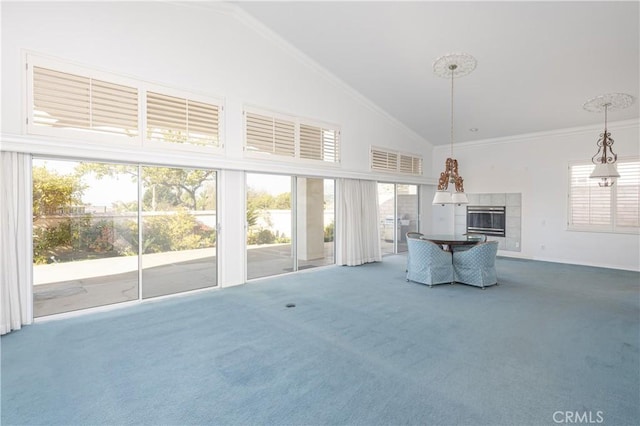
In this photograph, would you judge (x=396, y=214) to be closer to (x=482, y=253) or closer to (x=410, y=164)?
(x=410, y=164)

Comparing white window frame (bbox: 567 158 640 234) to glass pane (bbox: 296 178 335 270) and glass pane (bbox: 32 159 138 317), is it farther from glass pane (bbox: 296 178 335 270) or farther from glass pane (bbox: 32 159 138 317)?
glass pane (bbox: 32 159 138 317)

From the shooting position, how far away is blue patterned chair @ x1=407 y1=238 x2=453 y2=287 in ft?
19.0

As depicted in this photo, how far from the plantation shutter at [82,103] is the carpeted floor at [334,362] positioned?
8.20 ft

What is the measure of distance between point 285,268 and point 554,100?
6298 millimetres

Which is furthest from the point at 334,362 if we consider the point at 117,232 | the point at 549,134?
the point at 549,134

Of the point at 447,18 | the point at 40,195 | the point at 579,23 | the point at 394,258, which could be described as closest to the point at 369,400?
the point at 40,195

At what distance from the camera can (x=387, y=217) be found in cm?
938

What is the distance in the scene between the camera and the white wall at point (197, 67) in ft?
12.7

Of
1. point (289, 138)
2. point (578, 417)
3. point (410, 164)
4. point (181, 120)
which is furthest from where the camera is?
point (410, 164)

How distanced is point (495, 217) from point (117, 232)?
889cm

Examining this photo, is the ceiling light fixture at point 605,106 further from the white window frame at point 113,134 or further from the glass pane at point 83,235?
the glass pane at point 83,235

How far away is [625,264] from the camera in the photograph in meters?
7.12

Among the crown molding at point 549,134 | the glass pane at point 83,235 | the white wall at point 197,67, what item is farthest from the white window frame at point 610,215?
the glass pane at point 83,235

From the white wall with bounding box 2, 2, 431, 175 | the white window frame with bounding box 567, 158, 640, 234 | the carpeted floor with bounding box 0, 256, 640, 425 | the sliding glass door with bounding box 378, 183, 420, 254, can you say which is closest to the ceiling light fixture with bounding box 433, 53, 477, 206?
the carpeted floor with bounding box 0, 256, 640, 425
